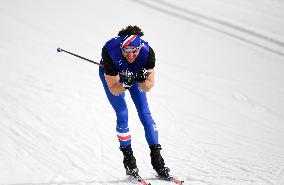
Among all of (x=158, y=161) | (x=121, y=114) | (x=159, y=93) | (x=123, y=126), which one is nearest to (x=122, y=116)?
(x=121, y=114)

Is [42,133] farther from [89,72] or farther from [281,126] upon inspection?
[281,126]

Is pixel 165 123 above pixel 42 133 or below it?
above

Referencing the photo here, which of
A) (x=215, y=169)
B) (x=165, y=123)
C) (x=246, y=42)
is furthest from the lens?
(x=246, y=42)

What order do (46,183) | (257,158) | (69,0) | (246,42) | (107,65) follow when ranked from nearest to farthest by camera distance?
(107,65) < (46,183) < (257,158) < (246,42) < (69,0)

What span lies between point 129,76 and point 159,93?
13.9 ft

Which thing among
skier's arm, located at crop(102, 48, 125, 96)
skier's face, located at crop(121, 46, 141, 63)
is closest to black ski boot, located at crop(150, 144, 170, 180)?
skier's arm, located at crop(102, 48, 125, 96)

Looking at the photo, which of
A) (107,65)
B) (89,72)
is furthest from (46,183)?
(89,72)

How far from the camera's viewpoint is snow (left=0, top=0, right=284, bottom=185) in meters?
6.35

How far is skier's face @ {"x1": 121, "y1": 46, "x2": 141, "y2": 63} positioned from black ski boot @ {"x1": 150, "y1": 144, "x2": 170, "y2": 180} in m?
1.15

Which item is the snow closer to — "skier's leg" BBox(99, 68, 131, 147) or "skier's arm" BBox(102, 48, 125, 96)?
"skier's leg" BBox(99, 68, 131, 147)

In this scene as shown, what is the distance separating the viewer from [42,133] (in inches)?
278

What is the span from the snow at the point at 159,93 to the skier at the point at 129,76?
1.49 ft

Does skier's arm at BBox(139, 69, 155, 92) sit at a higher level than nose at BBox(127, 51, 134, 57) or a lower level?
lower

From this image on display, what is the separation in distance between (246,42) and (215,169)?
6537mm
